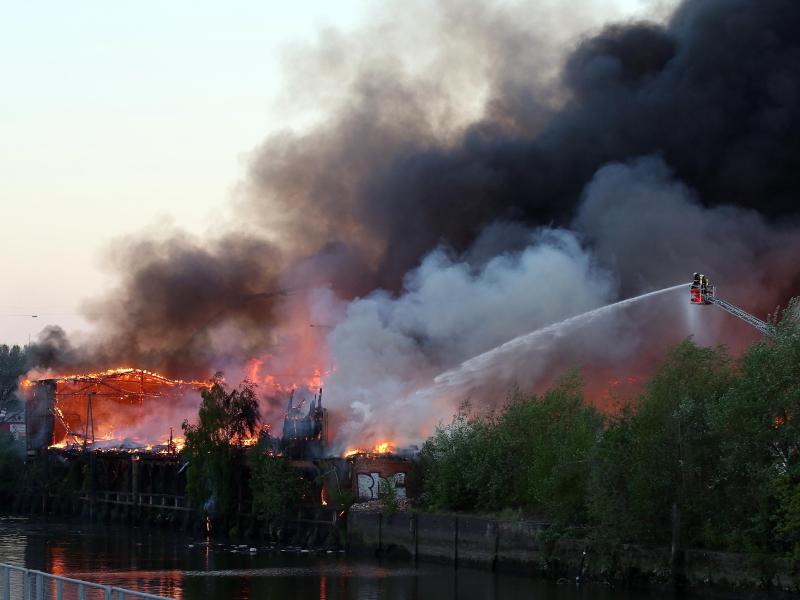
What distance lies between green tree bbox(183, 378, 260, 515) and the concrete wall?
41.3ft

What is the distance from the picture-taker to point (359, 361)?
231ft

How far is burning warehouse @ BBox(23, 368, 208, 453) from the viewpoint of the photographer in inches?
3925

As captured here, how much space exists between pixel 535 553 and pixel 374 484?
1317 centimetres

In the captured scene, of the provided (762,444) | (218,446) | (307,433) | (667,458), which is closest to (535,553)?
(667,458)

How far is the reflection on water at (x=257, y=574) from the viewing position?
153ft

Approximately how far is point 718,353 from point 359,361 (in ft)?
85.8

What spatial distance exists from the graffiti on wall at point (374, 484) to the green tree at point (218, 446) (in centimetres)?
1174

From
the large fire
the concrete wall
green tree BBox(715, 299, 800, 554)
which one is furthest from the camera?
the large fire

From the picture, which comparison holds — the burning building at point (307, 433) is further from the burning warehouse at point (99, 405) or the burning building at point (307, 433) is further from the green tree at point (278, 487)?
the burning warehouse at point (99, 405)

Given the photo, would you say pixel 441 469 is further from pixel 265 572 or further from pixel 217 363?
pixel 217 363

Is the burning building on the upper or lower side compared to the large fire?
upper

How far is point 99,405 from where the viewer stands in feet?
356

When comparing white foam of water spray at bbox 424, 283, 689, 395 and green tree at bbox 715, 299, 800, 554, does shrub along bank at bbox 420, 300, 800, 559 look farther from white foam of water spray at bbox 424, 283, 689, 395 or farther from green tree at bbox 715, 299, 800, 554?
white foam of water spray at bbox 424, 283, 689, 395

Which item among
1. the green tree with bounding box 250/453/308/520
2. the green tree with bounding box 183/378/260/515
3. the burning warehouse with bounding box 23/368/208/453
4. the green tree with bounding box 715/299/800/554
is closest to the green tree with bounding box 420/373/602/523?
the green tree with bounding box 715/299/800/554
